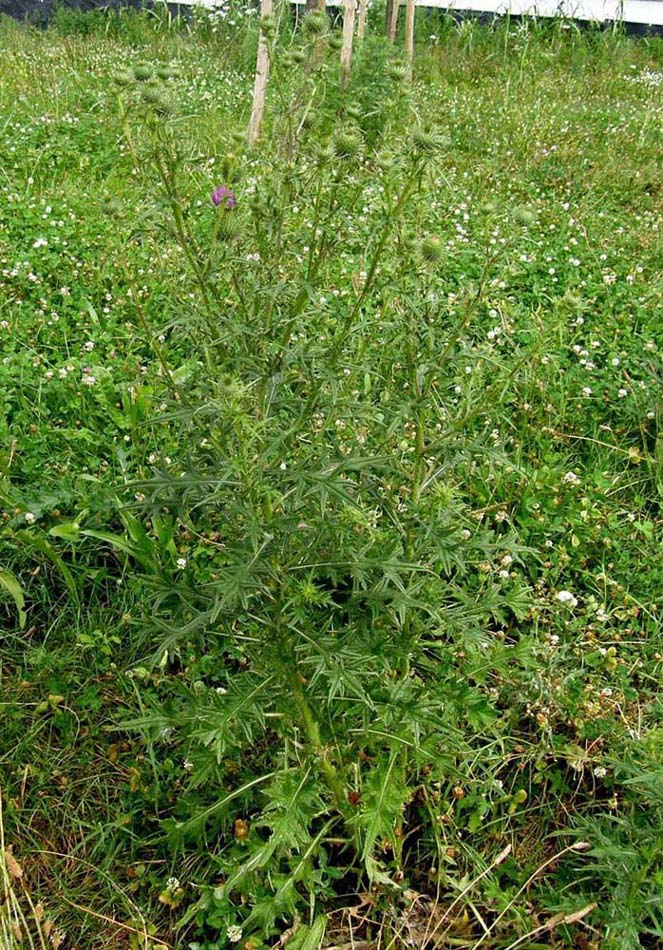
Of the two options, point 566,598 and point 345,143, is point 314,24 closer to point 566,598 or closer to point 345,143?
point 345,143

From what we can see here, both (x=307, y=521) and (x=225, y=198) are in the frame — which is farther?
(x=307, y=521)

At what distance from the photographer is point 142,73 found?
156cm

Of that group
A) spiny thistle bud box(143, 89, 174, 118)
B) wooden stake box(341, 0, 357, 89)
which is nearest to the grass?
spiny thistle bud box(143, 89, 174, 118)

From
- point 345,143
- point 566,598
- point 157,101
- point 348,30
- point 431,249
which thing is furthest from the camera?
point 348,30

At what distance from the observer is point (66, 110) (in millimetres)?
→ 6211

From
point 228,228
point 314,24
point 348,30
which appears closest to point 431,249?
point 228,228

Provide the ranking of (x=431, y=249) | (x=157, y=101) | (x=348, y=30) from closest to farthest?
(x=157, y=101) < (x=431, y=249) < (x=348, y=30)

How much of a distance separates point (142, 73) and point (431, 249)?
617 millimetres

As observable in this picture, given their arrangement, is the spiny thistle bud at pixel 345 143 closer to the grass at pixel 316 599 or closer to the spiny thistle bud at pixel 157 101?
the grass at pixel 316 599

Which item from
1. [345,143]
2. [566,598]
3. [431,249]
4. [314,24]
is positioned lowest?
[566,598]

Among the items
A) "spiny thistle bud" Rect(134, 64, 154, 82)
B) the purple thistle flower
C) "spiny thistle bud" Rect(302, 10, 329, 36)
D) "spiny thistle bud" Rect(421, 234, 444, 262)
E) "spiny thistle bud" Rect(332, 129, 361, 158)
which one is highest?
"spiny thistle bud" Rect(302, 10, 329, 36)

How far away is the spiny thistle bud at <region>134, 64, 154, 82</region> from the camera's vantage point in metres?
1.56

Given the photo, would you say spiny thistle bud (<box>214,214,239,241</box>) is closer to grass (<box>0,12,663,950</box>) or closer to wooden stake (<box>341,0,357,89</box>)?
grass (<box>0,12,663,950</box>)

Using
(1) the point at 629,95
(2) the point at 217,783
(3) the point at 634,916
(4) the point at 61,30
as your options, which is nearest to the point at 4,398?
(2) the point at 217,783
